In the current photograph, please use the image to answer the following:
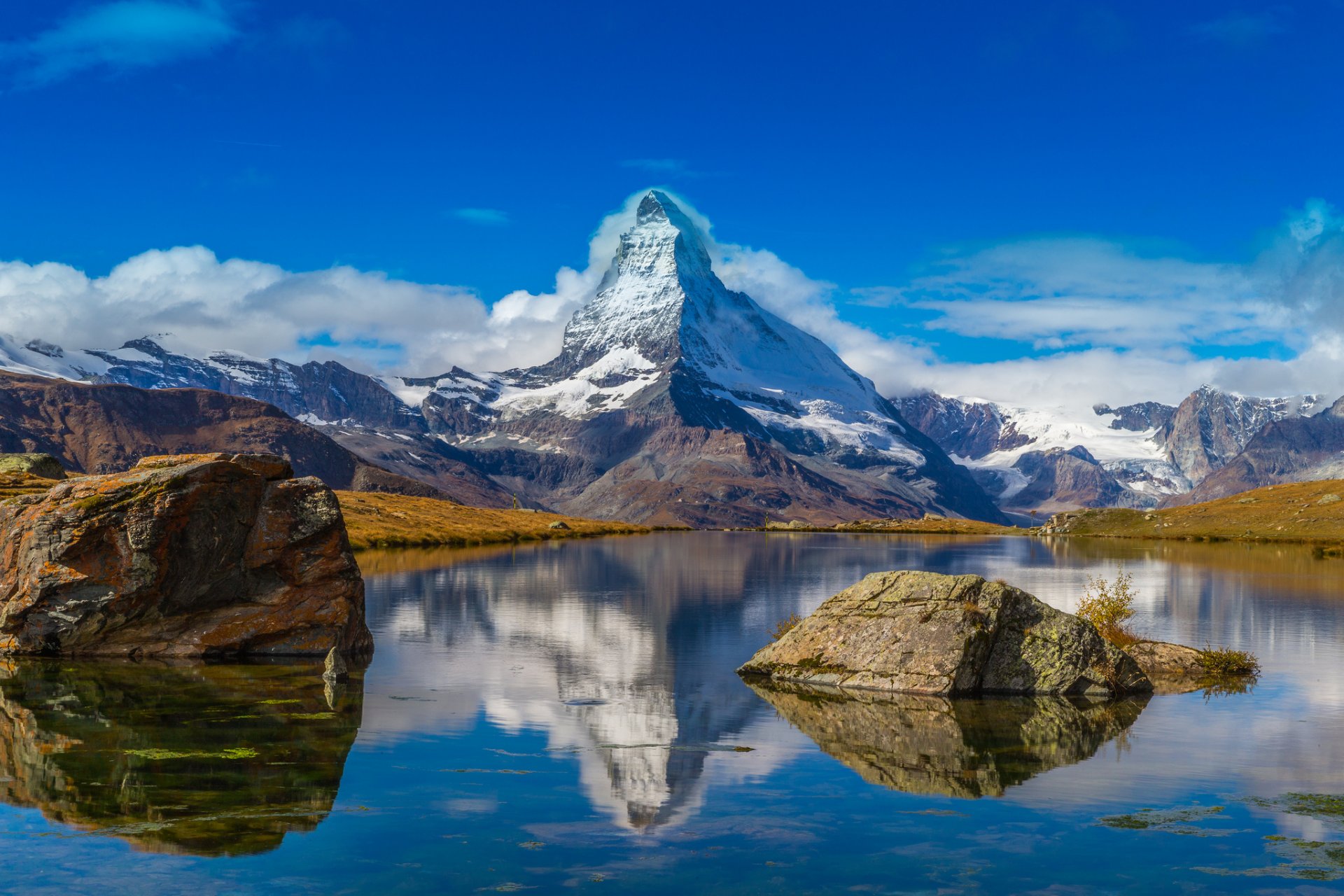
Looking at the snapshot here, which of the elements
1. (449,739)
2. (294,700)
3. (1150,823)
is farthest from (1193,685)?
(294,700)

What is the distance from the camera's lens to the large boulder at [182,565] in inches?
1560

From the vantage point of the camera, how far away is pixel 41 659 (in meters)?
40.5

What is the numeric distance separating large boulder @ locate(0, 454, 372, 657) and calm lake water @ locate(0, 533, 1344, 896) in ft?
7.01

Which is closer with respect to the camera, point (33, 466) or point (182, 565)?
point (182, 565)

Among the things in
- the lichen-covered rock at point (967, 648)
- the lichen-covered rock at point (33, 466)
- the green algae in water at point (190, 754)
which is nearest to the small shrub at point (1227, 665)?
the lichen-covered rock at point (967, 648)

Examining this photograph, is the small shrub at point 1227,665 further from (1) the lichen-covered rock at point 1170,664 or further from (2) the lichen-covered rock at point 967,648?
(2) the lichen-covered rock at point 967,648

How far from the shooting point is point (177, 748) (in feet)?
89.9

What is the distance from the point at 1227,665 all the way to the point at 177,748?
113 ft

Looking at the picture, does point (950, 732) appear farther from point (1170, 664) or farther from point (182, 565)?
point (182, 565)

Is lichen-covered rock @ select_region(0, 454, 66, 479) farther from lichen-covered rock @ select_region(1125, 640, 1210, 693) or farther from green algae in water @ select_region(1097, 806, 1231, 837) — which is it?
green algae in water @ select_region(1097, 806, 1231, 837)

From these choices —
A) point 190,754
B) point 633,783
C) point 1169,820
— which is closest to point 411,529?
point 190,754

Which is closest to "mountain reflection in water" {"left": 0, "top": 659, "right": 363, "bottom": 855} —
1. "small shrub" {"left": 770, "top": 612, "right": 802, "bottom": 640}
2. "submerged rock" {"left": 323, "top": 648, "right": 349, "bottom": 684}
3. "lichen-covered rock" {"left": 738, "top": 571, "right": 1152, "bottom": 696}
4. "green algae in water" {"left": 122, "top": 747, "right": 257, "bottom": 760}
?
"green algae in water" {"left": 122, "top": 747, "right": 257, "bottom": 760}

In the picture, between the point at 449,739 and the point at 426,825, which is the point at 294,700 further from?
the point at 426,825

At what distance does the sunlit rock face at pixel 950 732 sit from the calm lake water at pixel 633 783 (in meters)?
0.13
